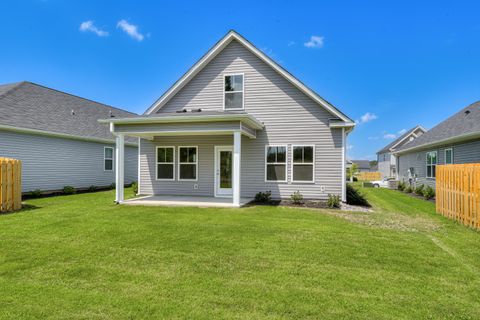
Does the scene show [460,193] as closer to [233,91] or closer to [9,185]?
[233,91]

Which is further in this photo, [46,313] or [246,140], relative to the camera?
[246,140]

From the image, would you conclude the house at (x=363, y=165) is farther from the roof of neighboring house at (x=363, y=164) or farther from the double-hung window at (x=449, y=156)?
the double-hung window at (x=449, y=156)

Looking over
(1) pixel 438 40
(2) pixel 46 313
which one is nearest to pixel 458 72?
(1) pixel 438 40

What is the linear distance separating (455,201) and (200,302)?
9.35 m

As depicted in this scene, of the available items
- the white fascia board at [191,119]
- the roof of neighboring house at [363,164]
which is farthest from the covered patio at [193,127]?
the roof of neighboring house at [363,164]

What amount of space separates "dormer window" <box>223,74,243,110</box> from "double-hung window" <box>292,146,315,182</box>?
3516 mm

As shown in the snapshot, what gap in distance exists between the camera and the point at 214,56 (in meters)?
13.4

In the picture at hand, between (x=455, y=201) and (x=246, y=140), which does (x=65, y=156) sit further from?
(x=455, y=201)

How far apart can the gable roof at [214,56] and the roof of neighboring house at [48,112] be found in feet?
18.7

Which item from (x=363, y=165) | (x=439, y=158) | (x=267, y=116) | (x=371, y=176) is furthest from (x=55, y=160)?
(x=363, y=165)

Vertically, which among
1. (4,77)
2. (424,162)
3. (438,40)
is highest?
(438,40)

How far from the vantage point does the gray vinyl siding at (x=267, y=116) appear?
12.3 meters

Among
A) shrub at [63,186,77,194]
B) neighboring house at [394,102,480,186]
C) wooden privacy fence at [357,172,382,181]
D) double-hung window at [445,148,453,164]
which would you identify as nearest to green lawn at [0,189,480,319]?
neighboring house at [394,102,480,186]

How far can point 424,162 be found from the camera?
18766 millimetres
